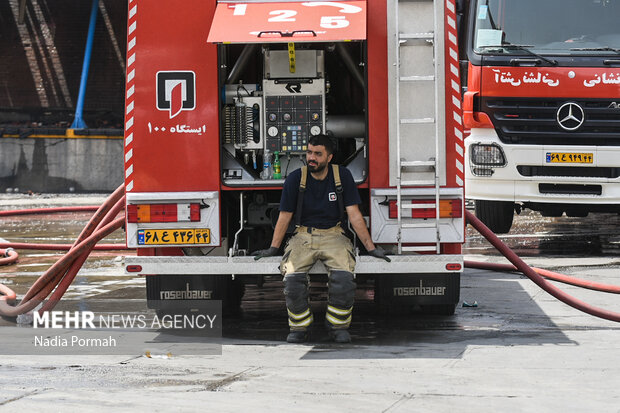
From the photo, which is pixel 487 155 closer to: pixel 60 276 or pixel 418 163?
pixel 418 163

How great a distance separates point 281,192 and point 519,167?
439 centimetres

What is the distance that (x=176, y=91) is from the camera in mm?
7730

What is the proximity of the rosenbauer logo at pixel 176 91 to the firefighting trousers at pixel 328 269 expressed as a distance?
4.13ft

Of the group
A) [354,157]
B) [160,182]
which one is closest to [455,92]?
[354,157]

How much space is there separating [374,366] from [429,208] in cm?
152

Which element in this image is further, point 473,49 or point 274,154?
point 473,49

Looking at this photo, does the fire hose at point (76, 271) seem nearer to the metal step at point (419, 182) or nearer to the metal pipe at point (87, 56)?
the metal step at point (419, 182)

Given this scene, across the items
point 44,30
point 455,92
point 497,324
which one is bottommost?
point 497,324

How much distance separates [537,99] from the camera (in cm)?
1154

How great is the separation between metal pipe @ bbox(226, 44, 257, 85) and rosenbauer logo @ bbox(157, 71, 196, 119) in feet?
2.18

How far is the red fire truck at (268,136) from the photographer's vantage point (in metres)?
7.57

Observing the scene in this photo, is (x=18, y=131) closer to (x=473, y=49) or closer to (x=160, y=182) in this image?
(x=473, y=49)

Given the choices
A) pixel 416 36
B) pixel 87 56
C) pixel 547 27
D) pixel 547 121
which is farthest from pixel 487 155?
pixel 87 56

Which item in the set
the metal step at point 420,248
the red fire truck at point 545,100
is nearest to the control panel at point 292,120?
the metal step at point 420,248
